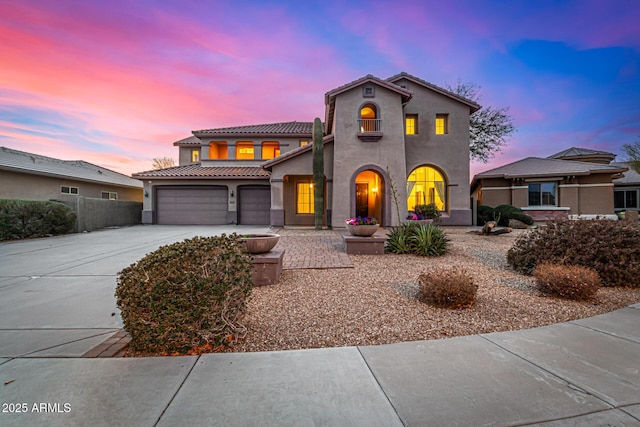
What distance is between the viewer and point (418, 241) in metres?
7.67

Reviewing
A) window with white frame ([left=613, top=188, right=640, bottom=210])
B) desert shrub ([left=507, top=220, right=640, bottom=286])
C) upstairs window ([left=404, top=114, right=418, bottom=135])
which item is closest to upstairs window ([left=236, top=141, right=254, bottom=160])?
upstairs window ([left=404, top=114, right=418, bottom=135])

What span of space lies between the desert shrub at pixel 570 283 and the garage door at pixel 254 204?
51.8 feet

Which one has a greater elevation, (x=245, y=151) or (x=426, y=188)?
(x=245, y=151)

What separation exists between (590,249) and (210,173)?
18.2m

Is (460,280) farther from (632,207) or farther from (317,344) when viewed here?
(632,207)

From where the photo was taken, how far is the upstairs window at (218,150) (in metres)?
20.0

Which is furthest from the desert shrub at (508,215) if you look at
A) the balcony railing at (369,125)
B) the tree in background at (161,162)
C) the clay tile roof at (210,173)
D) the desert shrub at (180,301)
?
the tree in background at (161,162)

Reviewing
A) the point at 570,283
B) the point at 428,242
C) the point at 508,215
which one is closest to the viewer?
the point at 570,283

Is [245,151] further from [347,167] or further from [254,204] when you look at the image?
[347,167]

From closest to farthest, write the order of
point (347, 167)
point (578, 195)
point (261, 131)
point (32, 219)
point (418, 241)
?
point (418, 241) < point (32, 219) < point (347, 167) < point (578, 195) < point (261, 131)

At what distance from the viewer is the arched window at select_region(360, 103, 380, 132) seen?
45.1 ft

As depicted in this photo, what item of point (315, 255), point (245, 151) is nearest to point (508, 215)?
point (315, 255)

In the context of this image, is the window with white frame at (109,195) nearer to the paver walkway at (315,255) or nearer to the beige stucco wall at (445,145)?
the paver walkway at (315,255)

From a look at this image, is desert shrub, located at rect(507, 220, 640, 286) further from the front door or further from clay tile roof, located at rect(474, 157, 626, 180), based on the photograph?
clay tile roof, located at rect(474, 157, 626, 180)
